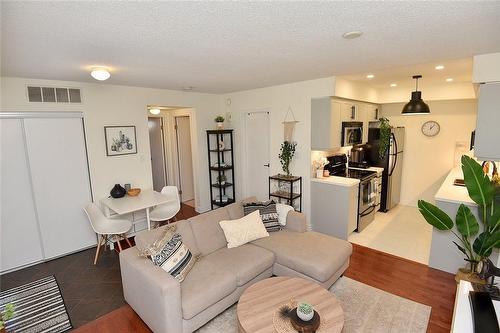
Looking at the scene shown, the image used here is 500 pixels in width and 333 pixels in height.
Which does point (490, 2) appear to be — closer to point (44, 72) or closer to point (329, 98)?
point (329, 98)

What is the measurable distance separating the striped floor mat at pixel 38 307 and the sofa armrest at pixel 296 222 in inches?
103

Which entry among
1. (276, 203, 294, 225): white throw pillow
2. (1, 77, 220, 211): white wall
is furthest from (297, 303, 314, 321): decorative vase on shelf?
(1, 77, 220, 211): white wall

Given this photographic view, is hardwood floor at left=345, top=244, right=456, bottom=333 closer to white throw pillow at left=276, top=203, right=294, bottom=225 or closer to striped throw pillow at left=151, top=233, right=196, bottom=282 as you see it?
white throw pillow at left=276, top=203, right=294, bottom=225

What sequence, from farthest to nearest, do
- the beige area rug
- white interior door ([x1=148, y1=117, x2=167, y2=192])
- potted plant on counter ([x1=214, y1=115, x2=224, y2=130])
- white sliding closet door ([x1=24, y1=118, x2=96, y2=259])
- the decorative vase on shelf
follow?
1. white interior door ([x1=148, y1=117, x2=167, y2=192])
2. potted plant on counter ([x1=214, y1=115, x2=224, y2=130])
3. white sliding closet door ([x1=24, y1=118, x2=96, y2=259])
4. the beige area rug
5. the decorative vase on shelf

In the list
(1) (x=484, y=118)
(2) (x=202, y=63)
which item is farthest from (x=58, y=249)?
(1) (x=484, y=118)

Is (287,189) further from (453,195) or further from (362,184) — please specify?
(453,195)

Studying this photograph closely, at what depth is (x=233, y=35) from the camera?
6.90 feet

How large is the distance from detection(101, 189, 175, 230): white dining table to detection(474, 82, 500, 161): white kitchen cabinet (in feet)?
13.3

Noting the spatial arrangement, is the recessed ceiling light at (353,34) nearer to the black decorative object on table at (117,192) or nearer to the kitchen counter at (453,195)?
the kitchen counter at (453,195)

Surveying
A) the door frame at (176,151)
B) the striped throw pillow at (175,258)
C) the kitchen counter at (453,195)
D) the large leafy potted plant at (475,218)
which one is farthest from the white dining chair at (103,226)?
the kitchen counter at (453,195)

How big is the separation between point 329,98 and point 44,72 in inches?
152

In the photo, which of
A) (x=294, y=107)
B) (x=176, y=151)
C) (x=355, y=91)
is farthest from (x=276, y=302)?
(x=176, y=151)

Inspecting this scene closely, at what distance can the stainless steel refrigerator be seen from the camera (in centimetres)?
531

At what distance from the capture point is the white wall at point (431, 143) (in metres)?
5.23
